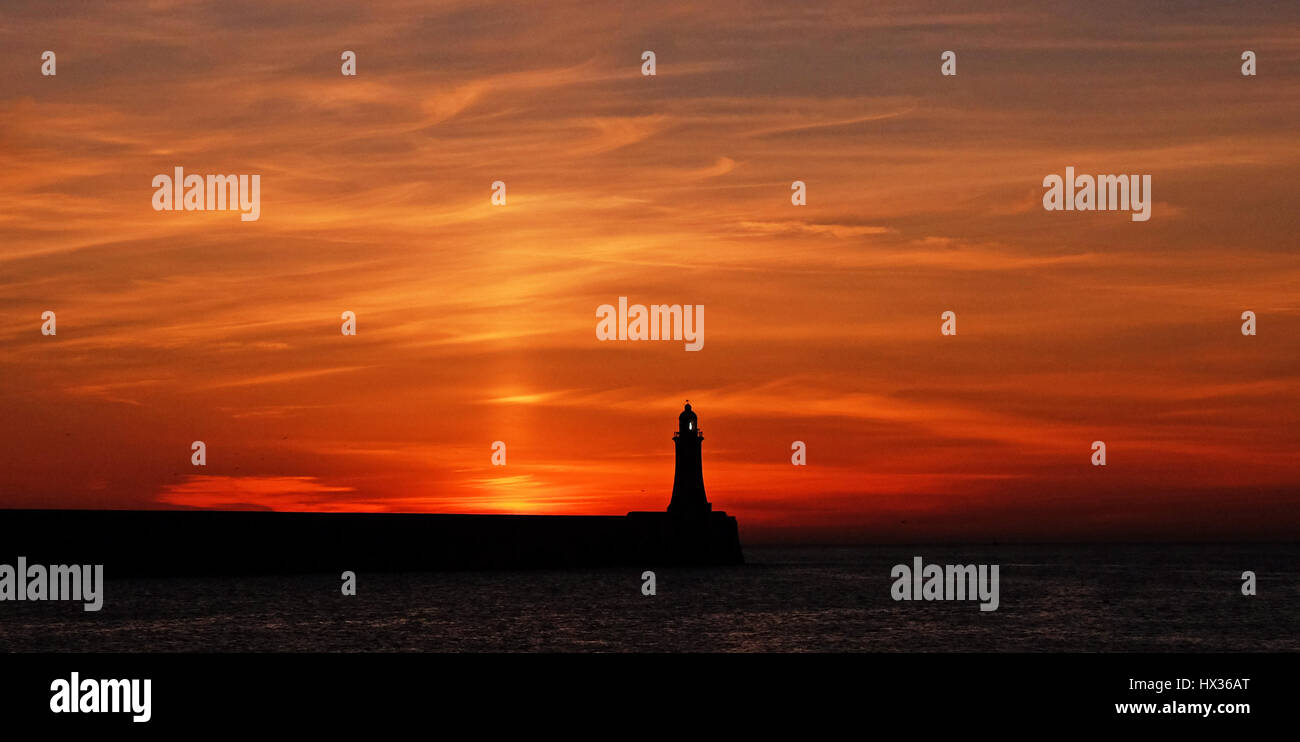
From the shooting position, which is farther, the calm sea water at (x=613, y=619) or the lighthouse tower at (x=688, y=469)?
the lighthouse tower at (x=688, y=469)

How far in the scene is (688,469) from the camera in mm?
83688

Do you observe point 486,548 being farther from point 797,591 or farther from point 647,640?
point 647,640

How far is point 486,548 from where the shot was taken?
97.0 metres

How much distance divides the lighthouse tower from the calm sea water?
5.47 metres

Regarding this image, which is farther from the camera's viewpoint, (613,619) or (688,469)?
(688,469)

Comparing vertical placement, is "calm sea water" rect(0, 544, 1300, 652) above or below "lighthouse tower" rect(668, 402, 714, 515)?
below

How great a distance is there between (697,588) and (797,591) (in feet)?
20.7

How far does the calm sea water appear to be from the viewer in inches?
1645

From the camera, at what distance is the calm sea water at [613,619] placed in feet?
137

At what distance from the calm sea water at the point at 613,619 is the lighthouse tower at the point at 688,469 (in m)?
5.47

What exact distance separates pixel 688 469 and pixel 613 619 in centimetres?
3286

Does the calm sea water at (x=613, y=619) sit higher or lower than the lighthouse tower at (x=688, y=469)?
lower
